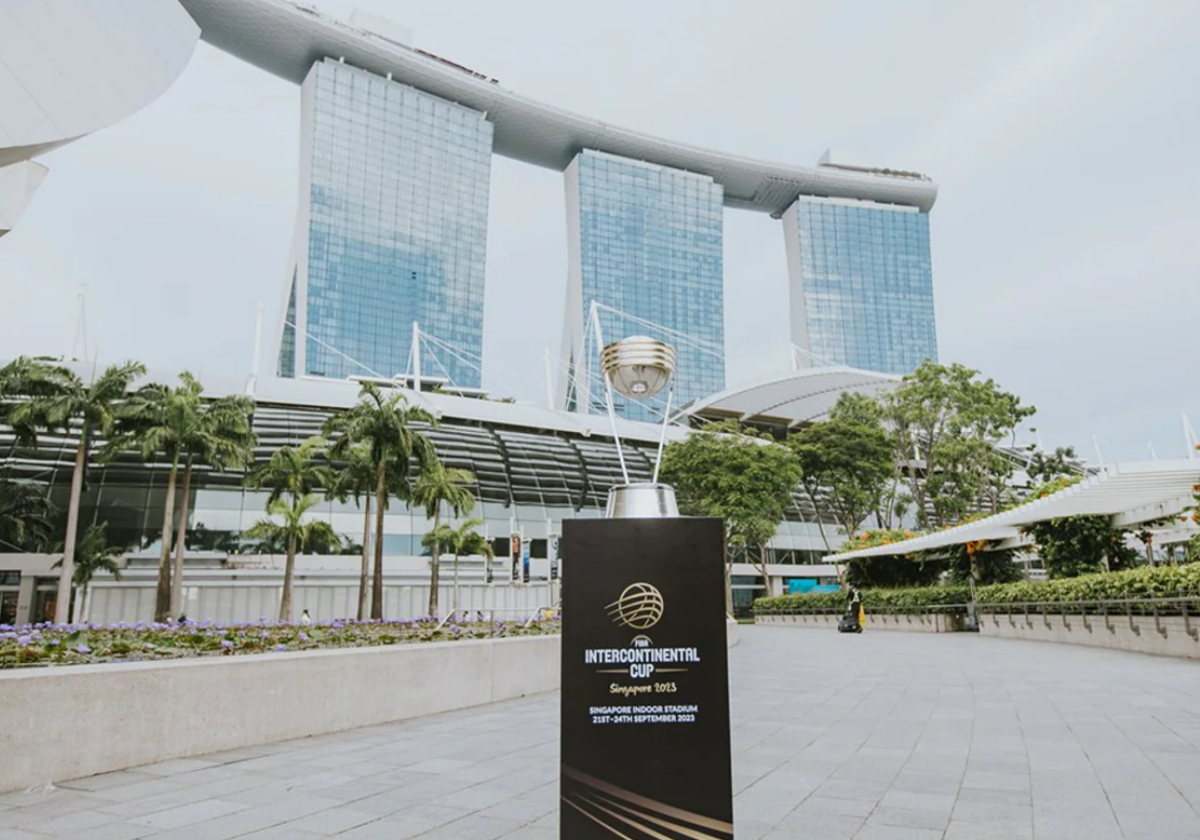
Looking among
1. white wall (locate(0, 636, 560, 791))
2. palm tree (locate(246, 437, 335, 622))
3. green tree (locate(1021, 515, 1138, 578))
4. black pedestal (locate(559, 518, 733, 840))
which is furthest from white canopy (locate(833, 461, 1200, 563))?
palm tree (locate(246, 437, 335, 622))

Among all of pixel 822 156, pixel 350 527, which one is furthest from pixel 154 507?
pixel 822 156

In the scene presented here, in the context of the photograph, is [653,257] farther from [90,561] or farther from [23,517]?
[90,561]

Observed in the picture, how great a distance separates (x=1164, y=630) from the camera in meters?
16.6

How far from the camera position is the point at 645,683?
12.5 ft

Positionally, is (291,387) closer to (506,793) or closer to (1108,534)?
(1108,534)

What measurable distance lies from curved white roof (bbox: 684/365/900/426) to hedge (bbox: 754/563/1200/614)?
98.6ft

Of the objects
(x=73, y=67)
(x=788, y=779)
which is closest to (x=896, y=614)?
(x=788, y=779)

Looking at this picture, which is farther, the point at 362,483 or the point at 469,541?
the point at 469,541

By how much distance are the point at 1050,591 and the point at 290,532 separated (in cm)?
3127

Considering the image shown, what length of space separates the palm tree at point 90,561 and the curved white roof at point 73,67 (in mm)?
36522

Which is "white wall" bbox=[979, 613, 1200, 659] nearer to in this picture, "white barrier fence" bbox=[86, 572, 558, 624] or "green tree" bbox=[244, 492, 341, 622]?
"white barrier fence" bbox=[86, 572, 558, 624]

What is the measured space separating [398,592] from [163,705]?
127 ft

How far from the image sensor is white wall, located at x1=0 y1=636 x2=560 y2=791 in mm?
6191

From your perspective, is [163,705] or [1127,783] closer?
[1127,783]
